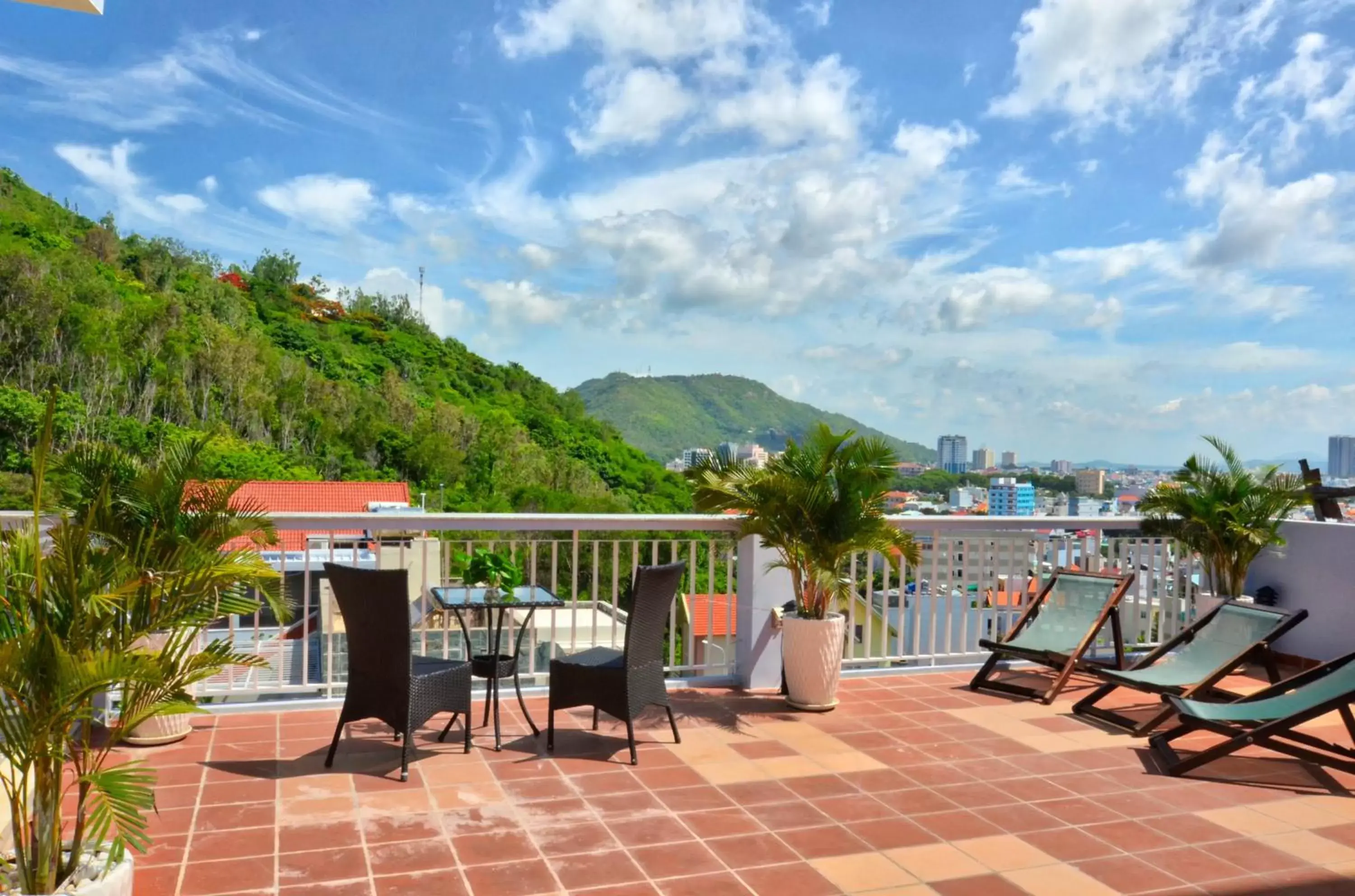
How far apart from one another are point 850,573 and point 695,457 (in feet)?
4.31

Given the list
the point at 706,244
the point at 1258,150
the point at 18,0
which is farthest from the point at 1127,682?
the point at 706,244

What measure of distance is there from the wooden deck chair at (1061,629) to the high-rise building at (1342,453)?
5.04m

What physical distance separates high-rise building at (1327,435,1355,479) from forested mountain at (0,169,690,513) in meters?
28.6

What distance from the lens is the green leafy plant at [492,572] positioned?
5137 mm

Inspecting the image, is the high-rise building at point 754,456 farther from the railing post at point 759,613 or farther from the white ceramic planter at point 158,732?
the white ceramic planter at point 158,732

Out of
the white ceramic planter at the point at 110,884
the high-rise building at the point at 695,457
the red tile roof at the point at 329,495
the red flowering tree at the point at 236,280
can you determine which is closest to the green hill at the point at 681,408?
the red tile roof at the point at 329,495

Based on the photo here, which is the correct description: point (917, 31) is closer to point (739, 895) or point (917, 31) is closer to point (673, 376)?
point (739, 895)

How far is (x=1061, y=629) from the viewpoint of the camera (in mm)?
→ 6402

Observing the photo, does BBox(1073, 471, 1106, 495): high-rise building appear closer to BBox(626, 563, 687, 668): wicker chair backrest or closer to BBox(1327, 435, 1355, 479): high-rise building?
BBox(1327, 435, 1355, 479): high-rise building

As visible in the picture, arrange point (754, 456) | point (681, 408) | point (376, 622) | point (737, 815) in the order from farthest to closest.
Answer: point (681, 408), point (754, 456), point (376, 622), point (737, 815)

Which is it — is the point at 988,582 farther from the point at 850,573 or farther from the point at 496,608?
the point at 496,608

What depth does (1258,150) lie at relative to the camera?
2614cm

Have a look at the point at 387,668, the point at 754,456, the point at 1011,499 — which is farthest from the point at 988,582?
the point at 1011,499

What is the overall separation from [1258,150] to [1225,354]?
27.6 m
